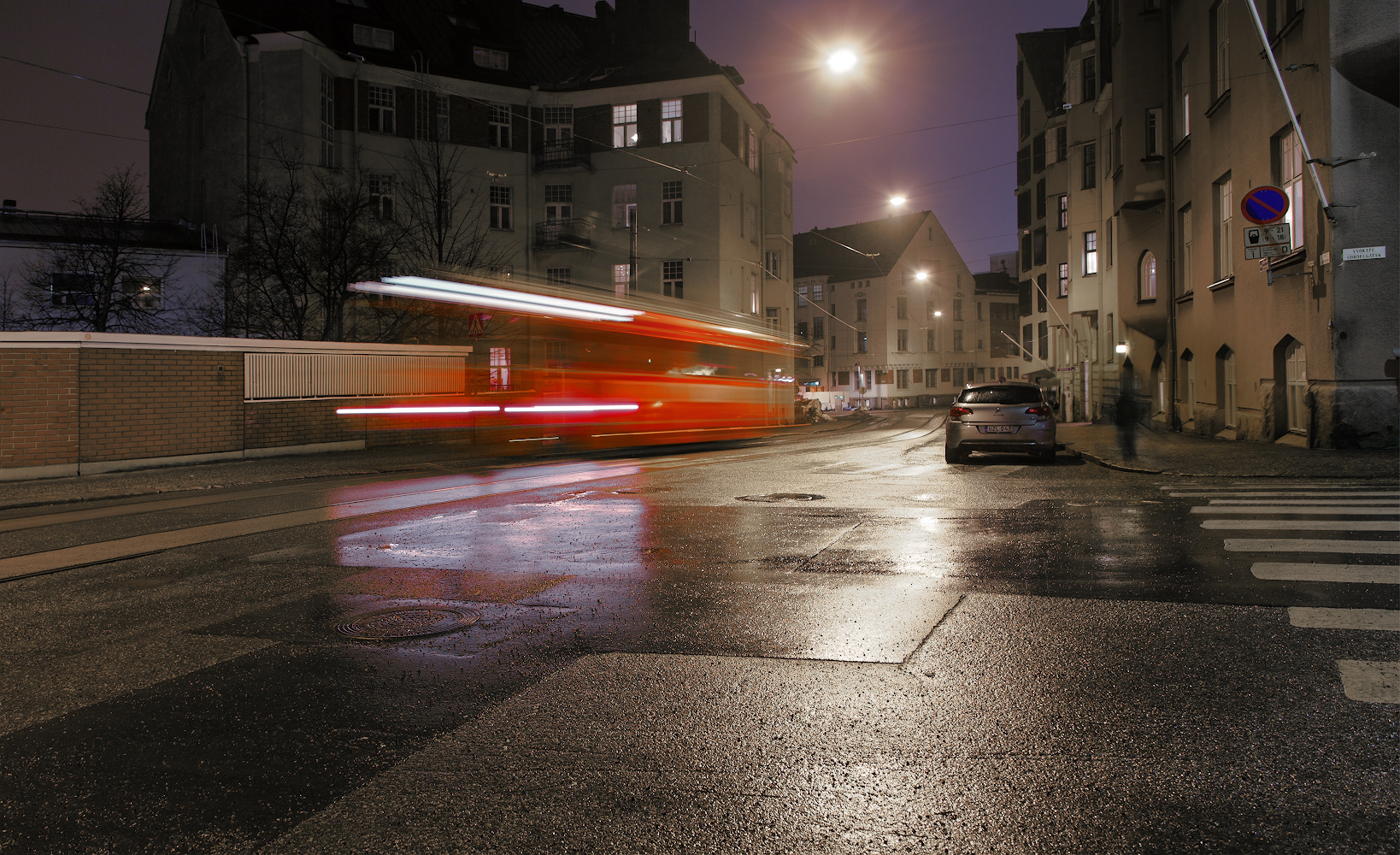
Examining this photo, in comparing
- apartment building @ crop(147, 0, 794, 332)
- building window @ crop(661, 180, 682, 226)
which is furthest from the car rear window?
building window @ crop(661, 180, 682, 226)

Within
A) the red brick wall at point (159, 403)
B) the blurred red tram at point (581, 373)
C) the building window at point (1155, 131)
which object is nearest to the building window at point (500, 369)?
the blurred red tram at point (581, 373)

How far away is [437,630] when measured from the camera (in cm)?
521

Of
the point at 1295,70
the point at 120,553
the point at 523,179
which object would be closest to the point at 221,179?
the point at 523,179

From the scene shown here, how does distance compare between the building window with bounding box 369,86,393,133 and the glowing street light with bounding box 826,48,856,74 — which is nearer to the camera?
the glowing street light with bounding box 826,48,856,74

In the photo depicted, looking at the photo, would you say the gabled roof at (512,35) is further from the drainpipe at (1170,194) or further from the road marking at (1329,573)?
the road marking at (1329,573)

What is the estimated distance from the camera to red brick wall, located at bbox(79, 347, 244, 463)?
16141 millimetres

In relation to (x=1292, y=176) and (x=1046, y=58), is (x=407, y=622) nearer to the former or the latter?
(x=1292, y=176)

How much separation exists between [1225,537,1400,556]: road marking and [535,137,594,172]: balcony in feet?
122

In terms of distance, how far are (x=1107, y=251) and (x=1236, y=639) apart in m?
32.9

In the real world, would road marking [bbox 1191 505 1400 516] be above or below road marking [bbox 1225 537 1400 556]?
above

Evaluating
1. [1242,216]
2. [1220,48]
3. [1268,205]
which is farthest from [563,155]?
[1268,205]

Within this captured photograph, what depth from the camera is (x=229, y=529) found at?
9.23 m

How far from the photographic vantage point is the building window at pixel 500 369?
66.9ft

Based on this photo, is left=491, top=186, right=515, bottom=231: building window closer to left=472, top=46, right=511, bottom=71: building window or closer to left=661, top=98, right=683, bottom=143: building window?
left=472, top=46, right=511, bottom=71: building window
